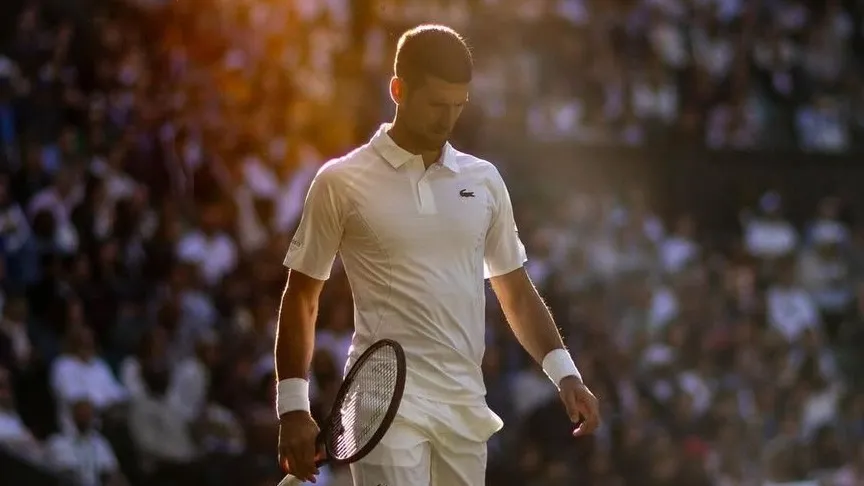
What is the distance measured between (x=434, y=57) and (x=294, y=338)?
0.91m

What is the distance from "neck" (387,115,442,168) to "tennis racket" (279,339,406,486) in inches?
24.3

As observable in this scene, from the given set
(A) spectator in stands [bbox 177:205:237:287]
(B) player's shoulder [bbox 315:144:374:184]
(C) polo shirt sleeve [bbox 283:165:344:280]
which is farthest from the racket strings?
(A) spectator in stands [bbox 177:205:237:287]

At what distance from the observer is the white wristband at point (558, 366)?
4824 mm

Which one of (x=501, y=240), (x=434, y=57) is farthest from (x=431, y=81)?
(x=501, y=240)

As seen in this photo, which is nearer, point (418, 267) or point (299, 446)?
point (299, 446)

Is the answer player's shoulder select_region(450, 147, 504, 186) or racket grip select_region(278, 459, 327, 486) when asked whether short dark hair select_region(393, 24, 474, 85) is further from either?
racket grip select_region(278, 459, 327, 486)

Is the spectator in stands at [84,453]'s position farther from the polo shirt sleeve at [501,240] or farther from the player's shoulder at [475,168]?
the player's shoulder at [475,168]

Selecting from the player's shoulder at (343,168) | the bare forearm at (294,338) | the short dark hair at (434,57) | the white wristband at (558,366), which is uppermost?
the short dark hair at (434,57)

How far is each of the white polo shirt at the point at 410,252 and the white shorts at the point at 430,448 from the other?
0.16 ft

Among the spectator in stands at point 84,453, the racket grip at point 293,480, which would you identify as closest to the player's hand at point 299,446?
the racket grip at point 293,480

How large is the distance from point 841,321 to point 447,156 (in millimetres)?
11448

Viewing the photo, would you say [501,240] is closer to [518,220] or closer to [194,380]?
[194,380]

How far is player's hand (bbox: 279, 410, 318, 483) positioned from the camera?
4.39m

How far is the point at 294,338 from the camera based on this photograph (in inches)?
183
